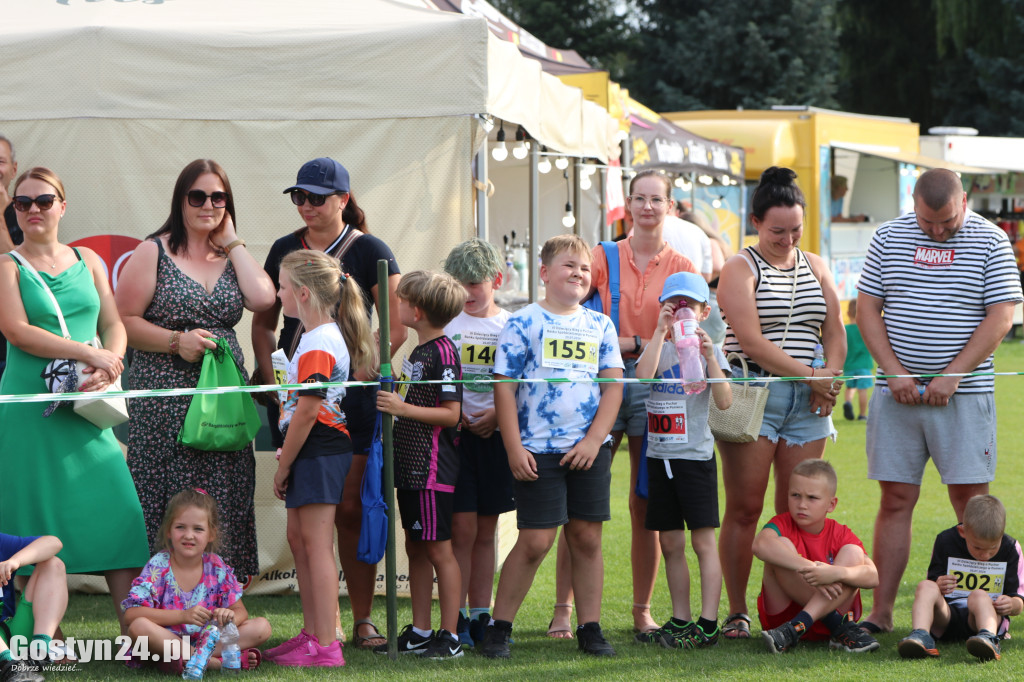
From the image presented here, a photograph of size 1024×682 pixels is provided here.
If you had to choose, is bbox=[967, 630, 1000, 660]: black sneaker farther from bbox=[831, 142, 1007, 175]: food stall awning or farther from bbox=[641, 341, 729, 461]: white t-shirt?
bbox=[831, 142, 1007, 175]: food stall awning

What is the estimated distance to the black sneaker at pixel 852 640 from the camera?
4277 mm

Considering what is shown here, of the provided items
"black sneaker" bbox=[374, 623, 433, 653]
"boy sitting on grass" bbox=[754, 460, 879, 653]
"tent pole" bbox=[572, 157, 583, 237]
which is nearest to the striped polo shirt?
"boy sitting on grass" bbox=[754, 460, 879, 653]

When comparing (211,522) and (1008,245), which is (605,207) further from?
(211,522)

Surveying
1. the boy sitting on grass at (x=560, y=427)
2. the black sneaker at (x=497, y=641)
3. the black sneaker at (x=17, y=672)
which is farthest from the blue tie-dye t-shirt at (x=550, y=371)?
the black sneaker at (x=17, y=672)

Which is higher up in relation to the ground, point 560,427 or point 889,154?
point 889,154

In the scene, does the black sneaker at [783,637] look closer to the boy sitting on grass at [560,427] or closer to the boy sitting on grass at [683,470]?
the boy sitting on grass at [683,470]

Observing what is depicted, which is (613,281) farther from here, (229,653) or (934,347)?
(229,653)

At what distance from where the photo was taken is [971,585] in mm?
4340

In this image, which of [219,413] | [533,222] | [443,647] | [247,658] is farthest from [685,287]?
[533,222]

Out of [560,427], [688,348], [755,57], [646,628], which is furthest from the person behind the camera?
[755,57]

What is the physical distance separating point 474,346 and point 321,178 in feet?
2.90

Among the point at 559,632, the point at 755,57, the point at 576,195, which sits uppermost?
the point at 755,57

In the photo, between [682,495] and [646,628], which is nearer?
[682,495]

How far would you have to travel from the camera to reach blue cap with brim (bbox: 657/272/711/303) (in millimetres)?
4324
